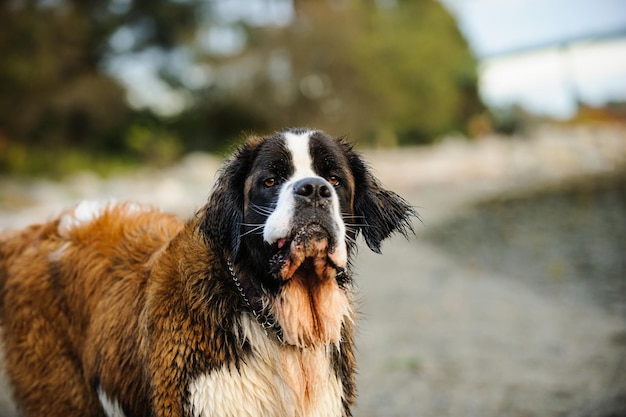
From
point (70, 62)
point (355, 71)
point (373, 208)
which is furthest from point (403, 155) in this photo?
point (373, 208)

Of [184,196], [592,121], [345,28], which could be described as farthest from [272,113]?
[592,121]

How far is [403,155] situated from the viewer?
2597cm

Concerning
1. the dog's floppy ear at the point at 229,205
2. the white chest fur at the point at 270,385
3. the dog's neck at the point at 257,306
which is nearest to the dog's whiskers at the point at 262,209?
the dog's floppy ear at the point at 229,205

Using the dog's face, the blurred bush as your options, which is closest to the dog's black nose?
the dog's face

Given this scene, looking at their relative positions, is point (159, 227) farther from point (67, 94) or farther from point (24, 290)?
point (67, 94)

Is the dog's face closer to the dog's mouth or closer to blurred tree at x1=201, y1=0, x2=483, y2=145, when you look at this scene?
the dog's mouth

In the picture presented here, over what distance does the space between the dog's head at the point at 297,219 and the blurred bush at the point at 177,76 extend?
18.5 meters

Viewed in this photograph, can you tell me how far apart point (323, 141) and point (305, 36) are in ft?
71.7

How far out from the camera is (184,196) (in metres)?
16.4

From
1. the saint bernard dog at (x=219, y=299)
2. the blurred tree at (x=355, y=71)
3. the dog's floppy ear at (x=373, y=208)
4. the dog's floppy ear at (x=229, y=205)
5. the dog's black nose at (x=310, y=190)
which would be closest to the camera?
the dog's black nose at (x=310, y=190)

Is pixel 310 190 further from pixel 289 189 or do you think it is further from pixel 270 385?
pixel 270 385

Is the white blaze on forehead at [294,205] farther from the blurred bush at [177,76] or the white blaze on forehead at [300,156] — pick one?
the blurred bush at [177,76]

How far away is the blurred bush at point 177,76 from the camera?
22.6m

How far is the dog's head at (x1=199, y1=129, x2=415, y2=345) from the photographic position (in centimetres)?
314
